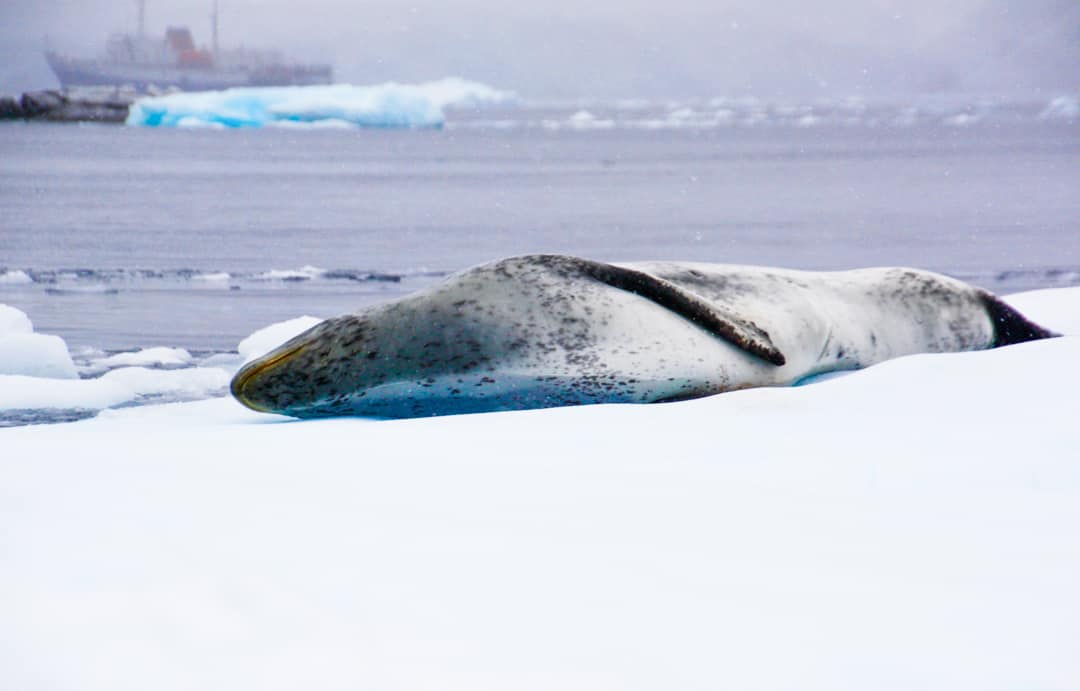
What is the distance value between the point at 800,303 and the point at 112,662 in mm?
2903

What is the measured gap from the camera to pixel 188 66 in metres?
82.1

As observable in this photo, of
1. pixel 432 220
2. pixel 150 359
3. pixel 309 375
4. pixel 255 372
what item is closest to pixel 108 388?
pixel 150 359

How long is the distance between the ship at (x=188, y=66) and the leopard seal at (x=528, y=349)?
79836 mm

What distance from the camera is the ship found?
80.9 metres

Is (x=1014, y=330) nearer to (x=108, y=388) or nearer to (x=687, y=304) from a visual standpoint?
(x=687, y=304)

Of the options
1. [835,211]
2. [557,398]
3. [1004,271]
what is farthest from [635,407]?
[835,211]

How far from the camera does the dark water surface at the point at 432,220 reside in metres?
8.52

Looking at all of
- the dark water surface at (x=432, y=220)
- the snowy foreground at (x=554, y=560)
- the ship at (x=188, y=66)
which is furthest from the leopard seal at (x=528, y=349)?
the ship at (x=188, y=66)

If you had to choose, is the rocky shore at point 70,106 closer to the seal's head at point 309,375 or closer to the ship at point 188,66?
the ship at point 188,66

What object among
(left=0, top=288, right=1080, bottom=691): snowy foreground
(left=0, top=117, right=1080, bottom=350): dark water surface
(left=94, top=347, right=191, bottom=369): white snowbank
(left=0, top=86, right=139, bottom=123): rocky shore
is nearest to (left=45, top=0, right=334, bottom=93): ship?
(left=0, top=86, right=139, bottom=123): rocky shore

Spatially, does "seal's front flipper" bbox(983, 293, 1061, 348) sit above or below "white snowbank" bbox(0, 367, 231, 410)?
above

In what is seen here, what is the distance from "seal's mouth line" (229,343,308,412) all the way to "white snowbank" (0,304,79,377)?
6.79ft

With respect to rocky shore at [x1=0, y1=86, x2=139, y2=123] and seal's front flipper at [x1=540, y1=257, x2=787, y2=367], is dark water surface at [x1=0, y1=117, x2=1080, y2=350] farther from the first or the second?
rocky shore at [x1=0, y1=86, x2=139, y2=123]

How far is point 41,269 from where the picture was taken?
10.1 meters
